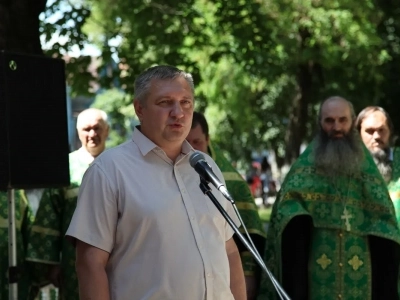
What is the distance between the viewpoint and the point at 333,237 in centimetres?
744

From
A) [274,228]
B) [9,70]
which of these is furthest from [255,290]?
→ [9,70]

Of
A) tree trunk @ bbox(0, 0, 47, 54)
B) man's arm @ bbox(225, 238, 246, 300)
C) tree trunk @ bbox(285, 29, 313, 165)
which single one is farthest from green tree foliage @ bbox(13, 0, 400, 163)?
man's arm @ bbox(225, 238, 246, 300)

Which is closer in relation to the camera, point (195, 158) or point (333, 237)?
point (195, 158)

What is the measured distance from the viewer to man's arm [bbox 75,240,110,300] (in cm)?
459

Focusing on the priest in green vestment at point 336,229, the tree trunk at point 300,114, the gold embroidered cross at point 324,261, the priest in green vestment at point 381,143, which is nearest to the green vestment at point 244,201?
the priest in green vestment at point 336,229

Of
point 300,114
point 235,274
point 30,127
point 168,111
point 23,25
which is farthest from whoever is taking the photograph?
point 300,114

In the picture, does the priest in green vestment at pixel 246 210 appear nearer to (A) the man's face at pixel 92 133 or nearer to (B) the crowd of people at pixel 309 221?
(B) the crowd of people at pixel 309 221

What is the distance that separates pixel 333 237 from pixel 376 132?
1545 mm

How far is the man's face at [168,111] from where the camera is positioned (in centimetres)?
474

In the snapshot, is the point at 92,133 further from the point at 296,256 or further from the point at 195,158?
the point at 195,158

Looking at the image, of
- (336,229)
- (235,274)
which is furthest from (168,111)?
(336,229)

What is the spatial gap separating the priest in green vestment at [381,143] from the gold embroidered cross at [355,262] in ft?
3.55

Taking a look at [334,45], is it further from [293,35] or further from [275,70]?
[275,70]

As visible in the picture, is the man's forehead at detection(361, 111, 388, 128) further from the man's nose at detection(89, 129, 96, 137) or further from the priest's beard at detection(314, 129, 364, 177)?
the man's nose at detection(89, 129, 96, 137)
